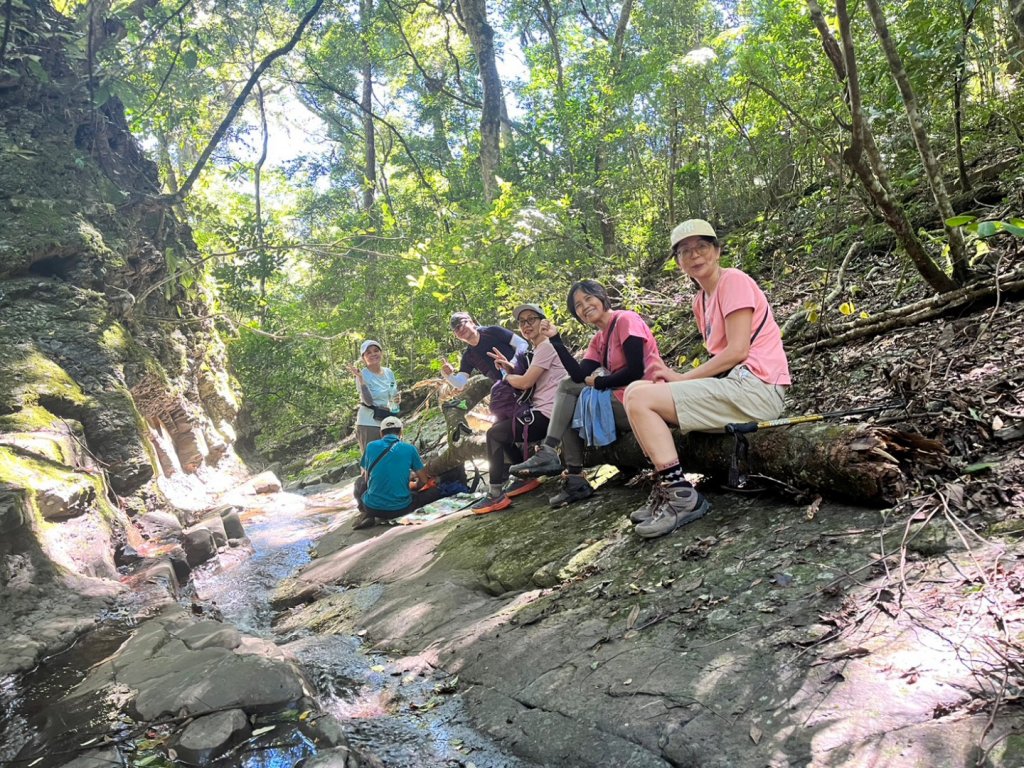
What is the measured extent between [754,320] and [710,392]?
1.81 ft

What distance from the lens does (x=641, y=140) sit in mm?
12703

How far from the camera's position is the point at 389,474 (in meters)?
7.25

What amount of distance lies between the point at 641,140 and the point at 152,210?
32.4ft

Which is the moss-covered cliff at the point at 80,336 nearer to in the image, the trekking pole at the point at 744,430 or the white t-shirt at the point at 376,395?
the white t-shirt at the point at 376,395

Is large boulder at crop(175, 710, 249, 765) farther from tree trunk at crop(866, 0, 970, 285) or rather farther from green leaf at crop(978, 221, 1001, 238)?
tree trunk at crop(866, 0, 970, 285)

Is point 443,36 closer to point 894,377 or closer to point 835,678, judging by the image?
point 894,377

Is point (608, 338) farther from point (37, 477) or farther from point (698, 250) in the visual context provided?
point (37, 477)

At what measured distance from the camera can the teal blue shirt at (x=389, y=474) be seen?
283 inches

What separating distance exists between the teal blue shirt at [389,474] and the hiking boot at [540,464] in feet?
6.04

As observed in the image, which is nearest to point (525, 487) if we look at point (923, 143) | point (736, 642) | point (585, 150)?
point (736, 642)

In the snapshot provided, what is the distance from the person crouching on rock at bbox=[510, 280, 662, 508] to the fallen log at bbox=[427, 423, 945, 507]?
2.82 feet

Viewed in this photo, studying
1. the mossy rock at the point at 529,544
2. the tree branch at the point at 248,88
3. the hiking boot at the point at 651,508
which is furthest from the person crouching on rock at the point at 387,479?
the tree branch at the point at 248,88

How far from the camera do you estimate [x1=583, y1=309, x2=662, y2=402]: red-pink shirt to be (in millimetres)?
4855

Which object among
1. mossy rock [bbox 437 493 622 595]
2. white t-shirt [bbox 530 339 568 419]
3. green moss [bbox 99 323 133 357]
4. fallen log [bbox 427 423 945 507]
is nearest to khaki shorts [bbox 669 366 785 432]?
fallen log [bbox 427 423 945 507]
